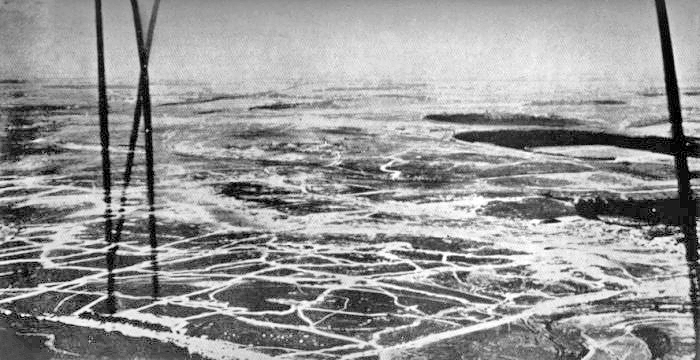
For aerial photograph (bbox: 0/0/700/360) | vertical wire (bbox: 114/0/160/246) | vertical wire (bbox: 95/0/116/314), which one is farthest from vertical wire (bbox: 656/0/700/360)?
vertical wire (bbox: 114/0/160/246)

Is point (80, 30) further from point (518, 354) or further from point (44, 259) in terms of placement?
point (518, 354)

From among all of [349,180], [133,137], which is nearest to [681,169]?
[349,180]

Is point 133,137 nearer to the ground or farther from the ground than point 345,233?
farther from the ground

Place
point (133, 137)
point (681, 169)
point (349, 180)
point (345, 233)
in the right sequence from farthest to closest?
point (133, 137)
point (349, 180)
point (681, 169)
point (345, 233)

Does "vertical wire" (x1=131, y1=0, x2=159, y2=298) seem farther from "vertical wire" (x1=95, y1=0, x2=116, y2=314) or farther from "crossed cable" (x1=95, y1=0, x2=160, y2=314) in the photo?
"vertical wire" (x1=95, y1=0, x2=116, y2=314)

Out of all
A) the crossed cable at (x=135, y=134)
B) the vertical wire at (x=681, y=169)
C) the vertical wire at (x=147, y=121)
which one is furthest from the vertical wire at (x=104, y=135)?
the vertical wire at (x=681, y=169)

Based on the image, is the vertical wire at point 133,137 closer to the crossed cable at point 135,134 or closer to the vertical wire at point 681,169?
the crossed cable at point 135,134

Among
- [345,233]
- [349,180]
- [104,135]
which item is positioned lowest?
[345,233]

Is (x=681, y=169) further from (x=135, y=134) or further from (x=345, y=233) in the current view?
(x=135, y=134)
